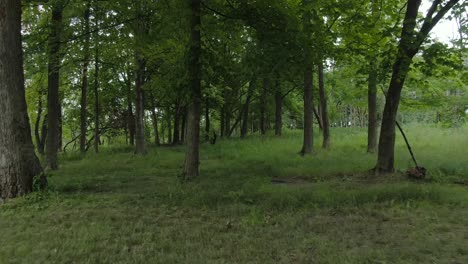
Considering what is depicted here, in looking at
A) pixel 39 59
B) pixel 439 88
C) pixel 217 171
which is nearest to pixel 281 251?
pixel 217 171

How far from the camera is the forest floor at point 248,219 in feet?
15.2

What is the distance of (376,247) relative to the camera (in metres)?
4.82

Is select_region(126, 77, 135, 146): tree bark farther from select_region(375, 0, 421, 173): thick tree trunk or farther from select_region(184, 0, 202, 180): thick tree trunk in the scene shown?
select_region(375, 0, 421, 173): thick tree trunk

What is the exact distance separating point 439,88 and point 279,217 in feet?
60.1

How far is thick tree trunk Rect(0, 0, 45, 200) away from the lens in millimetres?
8211

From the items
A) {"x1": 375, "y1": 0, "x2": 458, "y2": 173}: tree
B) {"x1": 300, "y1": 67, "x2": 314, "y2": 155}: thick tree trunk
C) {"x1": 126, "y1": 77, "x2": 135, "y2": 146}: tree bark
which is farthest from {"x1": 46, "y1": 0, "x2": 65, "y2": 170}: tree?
{"x1": 375, "y1": 0, "x2": 458, "y2": 173}: tree

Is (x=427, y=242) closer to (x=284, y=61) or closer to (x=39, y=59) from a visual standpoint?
(x=284, y=61)

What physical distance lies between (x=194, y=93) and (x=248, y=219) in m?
5.06

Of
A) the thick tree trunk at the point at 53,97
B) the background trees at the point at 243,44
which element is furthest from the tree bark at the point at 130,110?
the thick tree trunk at the point at 53,97

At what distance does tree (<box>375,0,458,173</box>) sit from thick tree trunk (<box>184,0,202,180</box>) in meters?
5.20

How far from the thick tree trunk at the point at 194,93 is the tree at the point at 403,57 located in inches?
205

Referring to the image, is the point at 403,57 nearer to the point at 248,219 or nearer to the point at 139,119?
the point at 248,219

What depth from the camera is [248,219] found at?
20.5 feet

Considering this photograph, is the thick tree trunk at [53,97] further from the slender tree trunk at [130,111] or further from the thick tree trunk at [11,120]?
the slender tree trunk at [130,111]
